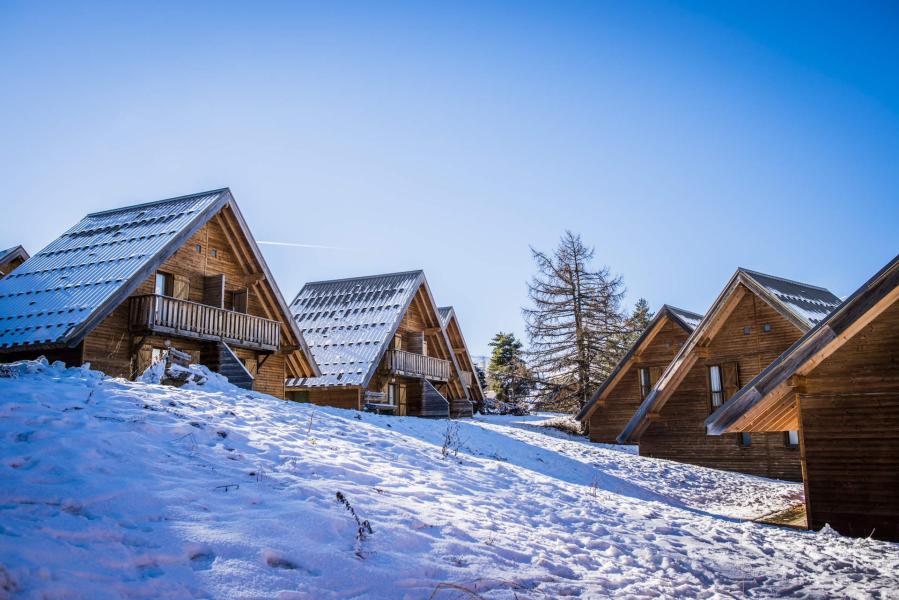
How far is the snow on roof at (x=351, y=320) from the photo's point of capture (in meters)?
26.6

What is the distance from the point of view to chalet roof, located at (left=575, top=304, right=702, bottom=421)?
87.1ft

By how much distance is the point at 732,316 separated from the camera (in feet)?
74.6

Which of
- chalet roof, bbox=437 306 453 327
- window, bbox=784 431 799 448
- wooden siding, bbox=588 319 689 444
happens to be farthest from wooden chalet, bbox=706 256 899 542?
chalet roof, bbox=437 306 453 327

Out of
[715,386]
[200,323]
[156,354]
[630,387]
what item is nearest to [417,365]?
[630,387]

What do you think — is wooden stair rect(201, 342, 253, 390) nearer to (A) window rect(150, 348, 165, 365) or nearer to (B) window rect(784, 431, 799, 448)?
(A) window rect(150, 348, 165, 365)

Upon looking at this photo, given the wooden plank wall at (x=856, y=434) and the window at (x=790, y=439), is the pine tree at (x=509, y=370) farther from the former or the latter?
the wooden plank wall at (x=856, y=434)

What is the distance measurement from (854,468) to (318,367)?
19.1 metres

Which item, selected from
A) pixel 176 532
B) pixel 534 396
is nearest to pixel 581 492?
pixel 176 532

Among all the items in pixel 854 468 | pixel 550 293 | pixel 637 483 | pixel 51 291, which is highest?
pixel 550 293

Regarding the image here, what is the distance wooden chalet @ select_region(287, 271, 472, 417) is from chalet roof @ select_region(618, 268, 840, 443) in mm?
10696

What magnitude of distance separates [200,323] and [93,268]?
11.5ft

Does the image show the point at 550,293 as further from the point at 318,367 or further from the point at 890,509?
the point at 890,509

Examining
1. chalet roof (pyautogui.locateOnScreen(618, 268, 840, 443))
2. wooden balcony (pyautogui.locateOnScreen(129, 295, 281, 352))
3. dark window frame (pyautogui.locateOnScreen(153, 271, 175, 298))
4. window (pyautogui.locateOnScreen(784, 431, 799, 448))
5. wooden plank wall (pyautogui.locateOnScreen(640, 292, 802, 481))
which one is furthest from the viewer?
wooden plank wall (pyautogui.locateOnScreen(640, 292, 802, 481))

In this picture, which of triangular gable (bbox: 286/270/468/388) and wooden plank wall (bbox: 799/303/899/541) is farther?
triangular gable (bbox: 286/270/468/388)
